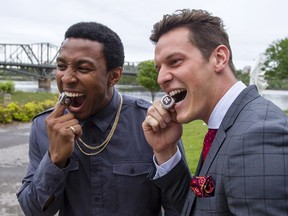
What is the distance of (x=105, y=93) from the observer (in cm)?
221

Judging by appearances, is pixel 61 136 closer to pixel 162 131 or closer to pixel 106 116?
pixel 106 116

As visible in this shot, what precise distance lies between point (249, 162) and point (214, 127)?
1.46 feet

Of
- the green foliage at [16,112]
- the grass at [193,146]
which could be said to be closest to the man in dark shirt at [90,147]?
the grass at [193,146]

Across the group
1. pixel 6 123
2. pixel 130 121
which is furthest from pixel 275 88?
pixel 130 121

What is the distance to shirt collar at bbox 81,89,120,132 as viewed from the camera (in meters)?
2.25

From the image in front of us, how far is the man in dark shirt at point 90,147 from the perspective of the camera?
2.01 meters

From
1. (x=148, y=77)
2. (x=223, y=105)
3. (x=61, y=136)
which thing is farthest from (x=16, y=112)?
(x=148, y=77)

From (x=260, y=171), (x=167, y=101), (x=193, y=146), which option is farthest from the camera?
(x=193, y=146)

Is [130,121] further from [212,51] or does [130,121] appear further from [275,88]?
[275,88]

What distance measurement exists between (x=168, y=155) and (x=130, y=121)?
404 mm

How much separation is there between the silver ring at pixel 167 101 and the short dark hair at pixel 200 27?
1.00ft

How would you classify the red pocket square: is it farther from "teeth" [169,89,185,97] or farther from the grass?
the grass

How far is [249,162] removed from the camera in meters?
1.30

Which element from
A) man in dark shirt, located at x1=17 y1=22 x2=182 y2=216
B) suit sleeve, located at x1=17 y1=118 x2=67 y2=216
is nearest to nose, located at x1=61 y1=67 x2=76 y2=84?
man in dark shirt, located at x1=17 y1=22 x2=182 y2=216
